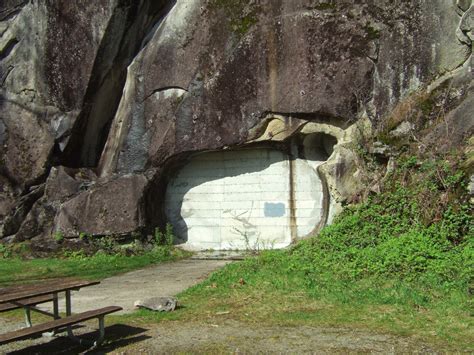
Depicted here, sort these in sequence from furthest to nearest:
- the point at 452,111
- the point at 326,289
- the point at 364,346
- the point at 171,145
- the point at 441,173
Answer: the point at 171,145
the point at 452,111
the point at 441,173
the point at 326,289
the point at 364,346

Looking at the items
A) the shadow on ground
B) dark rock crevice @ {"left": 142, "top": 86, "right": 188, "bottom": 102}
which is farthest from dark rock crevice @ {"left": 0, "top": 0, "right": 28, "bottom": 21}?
the shadow on ground

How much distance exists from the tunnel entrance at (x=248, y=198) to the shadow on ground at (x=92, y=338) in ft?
23.6

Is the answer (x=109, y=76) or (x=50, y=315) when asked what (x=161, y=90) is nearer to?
(x=109, y=76)

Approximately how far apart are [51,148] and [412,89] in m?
8.18

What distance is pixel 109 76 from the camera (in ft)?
45.6

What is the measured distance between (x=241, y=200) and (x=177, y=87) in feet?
9.33

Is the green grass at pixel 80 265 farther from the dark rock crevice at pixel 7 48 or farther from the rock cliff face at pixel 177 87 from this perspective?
the dark rock crevice at pixel 7 48

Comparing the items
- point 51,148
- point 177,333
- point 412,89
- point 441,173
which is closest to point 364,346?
point 177,333

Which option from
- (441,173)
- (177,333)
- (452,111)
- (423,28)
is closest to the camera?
(177,333)

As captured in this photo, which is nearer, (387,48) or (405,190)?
(405,190)

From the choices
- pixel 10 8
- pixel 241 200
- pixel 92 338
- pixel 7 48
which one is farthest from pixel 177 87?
pixel 92 338

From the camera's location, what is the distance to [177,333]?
5.61 metres

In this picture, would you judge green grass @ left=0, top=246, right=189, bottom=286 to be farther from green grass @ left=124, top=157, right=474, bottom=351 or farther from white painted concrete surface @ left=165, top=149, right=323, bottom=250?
green grass @ left=124, top=157, right=474, bottom=351

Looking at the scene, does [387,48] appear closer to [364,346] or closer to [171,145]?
[171,145]
